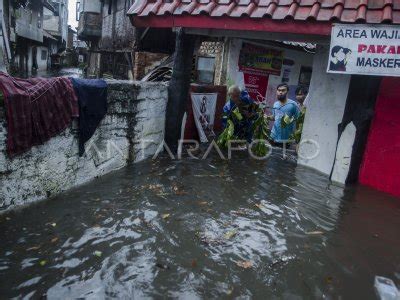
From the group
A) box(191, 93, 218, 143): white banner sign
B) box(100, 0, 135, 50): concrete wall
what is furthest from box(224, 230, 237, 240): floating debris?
box(100, 0, 135, 50): concrete wall

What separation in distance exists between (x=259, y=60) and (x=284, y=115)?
446 centimetres

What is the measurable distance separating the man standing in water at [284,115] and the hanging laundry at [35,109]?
531cm

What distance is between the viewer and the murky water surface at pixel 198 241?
3.57 m

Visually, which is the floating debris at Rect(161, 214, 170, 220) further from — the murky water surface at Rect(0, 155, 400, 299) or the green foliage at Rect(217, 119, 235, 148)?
the green foliage at Rect(217, 119, 235, 148)

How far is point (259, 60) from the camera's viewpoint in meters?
12.8

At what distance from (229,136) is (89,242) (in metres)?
5.46

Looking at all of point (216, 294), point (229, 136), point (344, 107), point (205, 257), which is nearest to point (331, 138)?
point (344, 107)

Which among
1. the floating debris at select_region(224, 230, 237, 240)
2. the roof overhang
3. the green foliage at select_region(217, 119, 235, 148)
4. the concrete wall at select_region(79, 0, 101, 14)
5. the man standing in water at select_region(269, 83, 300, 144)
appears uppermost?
the concrete wall at select_region(79, 0, 101, 14)

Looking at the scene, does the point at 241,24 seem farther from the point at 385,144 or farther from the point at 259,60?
the point at 259,60

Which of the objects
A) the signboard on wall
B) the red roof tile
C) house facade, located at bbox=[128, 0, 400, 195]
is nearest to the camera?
the red roof tile

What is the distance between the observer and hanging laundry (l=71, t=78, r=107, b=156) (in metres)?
5.74

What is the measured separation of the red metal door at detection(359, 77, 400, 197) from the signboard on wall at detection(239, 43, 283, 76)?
6.06 m

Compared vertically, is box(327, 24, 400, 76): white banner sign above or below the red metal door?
above

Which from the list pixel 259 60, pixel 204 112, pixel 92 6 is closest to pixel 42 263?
pixel 204 112
